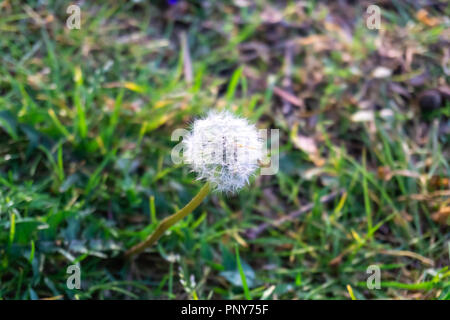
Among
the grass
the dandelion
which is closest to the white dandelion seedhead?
the dandelion

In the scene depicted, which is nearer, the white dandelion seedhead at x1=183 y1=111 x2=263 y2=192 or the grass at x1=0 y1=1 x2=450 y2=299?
the white dandelion seedhead at x1=183 y1=111 x2=263 y2=192

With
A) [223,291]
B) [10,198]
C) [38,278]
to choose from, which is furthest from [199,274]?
[10,198]

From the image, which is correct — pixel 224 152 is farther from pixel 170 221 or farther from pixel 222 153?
pixel 170 221

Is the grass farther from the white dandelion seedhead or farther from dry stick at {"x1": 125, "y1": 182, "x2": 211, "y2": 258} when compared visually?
the white dandelion seedhead

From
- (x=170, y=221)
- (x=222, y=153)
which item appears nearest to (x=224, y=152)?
(x=222, y=153)

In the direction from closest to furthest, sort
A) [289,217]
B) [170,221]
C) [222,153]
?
[222,153] → [170,221] → [289,217]
